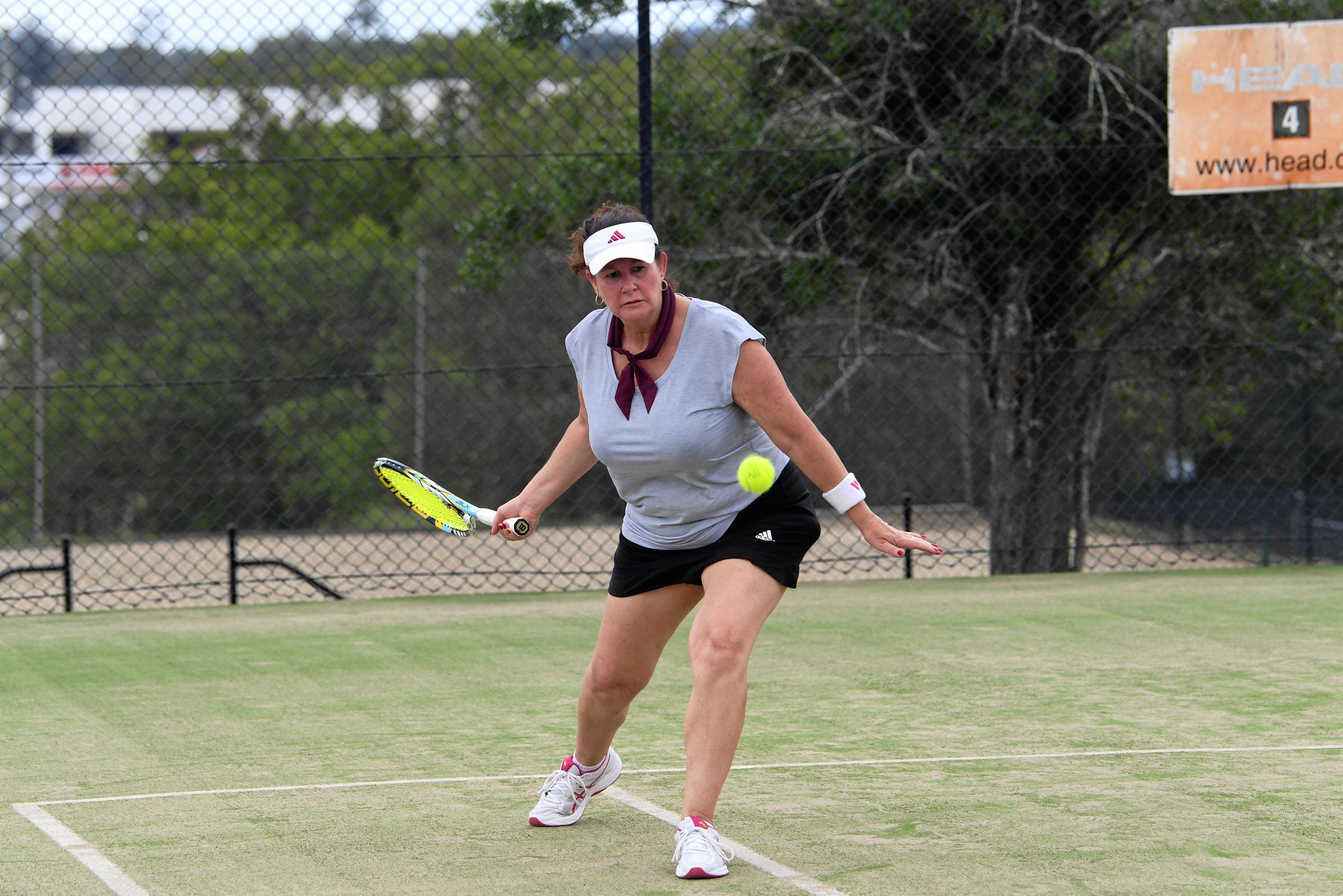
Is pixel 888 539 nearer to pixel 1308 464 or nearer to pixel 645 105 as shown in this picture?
pixel 645 105

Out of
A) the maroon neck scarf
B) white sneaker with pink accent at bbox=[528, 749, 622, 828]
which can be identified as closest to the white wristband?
the maroon neck scarf

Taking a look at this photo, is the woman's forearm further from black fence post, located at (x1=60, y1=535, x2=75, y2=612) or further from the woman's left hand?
black fence post, located at (x1=60, y1=535, x2=75, y2=612)

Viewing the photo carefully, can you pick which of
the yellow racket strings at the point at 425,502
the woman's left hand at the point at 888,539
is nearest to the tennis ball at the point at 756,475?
the woman's left hand at the point at 888,539

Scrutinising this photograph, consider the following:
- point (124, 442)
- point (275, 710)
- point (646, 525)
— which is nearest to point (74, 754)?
point (275, 710)

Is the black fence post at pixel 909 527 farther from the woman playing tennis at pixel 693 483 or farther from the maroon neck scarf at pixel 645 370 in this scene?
the maroon neck scarf at pixel 645 370

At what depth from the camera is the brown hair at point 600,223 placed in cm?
397

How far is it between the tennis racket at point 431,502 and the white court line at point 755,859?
85 cm

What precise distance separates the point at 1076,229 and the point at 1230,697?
4543 mm

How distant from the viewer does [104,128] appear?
2355 cm

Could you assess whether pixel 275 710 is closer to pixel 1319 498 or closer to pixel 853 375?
pixel 853 375

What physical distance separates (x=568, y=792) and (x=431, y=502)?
39.9 inches

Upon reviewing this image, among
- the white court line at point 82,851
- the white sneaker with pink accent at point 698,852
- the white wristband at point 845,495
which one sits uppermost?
the white wristband at point 845,495

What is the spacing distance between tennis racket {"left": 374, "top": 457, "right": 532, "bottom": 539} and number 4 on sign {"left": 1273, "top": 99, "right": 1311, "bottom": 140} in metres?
6.11

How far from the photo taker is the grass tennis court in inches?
152
